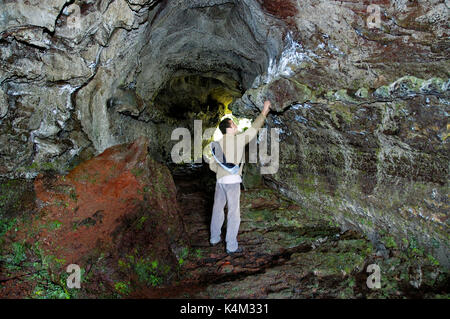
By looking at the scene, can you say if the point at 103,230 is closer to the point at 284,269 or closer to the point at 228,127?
the point at 228,127

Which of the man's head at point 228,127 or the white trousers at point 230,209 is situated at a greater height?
the man's head at point 228,127

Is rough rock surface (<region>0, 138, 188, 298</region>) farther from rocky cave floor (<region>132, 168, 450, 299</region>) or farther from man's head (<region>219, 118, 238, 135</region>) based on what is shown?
man's head (<region>219, 118, 238, 135</region>)

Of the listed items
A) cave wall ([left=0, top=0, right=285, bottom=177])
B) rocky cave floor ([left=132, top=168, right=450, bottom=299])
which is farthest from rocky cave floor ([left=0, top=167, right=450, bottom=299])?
cave wall ([left=0, top=0, right=285, bottom=177])

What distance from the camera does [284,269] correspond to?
3.91 meters

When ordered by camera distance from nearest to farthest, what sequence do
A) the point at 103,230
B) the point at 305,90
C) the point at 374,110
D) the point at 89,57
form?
the point at 103,230
the point at 374,110
the point at 305,90
the point at 89,57

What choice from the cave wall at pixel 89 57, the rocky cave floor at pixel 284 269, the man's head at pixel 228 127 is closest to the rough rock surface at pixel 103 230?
the rocky cave floor at pixel 284 269

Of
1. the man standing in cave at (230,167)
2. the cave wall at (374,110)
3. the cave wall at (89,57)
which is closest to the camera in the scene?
the cave wall at (374,110)

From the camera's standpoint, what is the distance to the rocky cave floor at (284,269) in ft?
10.6

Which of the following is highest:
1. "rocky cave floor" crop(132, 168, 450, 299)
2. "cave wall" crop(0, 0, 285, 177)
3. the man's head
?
"cave wall" crop(0, 0, 285, 177)

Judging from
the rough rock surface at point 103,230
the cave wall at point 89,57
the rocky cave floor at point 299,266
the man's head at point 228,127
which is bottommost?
the rocky cave floor at point 299,266

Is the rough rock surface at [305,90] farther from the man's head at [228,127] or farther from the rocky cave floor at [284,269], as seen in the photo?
the man's head at [228,127]

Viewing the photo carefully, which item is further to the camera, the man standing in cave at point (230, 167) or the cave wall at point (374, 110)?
the man standing in cave at point (230, 167)

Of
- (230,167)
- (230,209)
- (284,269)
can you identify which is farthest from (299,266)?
(230,167)

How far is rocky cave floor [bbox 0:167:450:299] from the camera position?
3240mm
